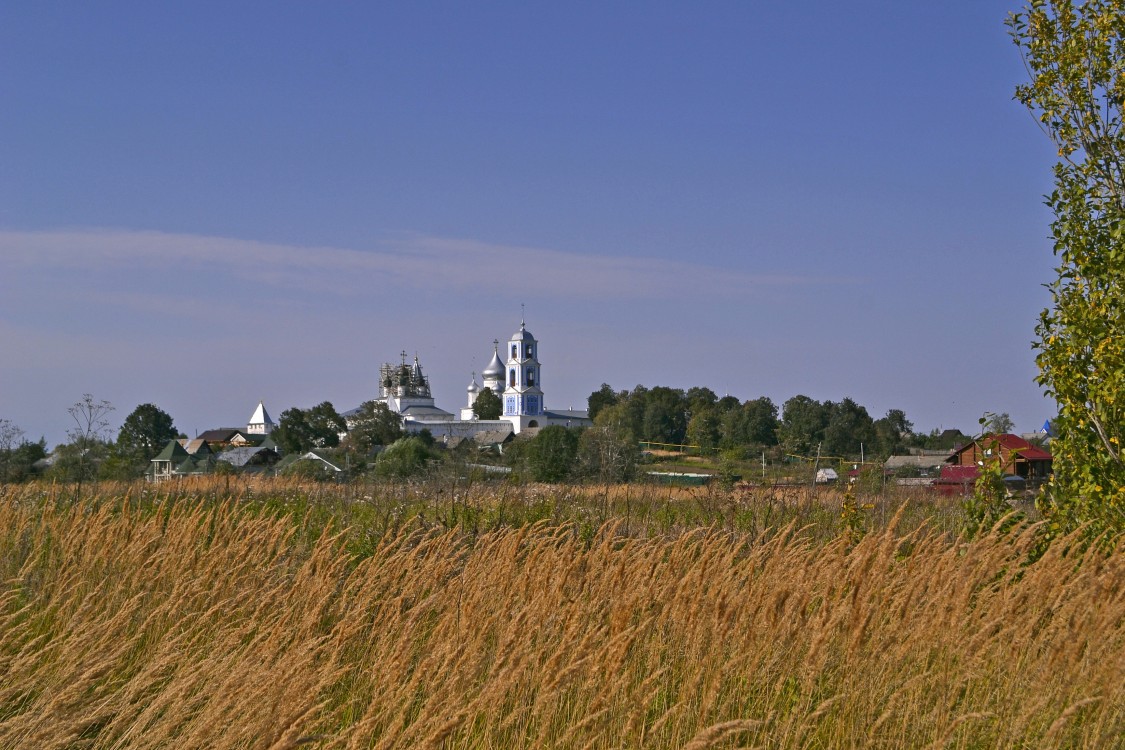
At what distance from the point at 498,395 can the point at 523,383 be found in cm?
576

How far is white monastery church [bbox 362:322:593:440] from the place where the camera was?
132m

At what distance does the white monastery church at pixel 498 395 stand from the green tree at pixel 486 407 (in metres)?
1.25

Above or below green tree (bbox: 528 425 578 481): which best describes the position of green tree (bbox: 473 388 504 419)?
above

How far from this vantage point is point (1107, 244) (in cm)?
702

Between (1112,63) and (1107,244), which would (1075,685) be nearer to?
(1107,244)

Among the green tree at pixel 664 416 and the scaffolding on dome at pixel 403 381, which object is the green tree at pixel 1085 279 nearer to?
the green tree at pixel 664 416

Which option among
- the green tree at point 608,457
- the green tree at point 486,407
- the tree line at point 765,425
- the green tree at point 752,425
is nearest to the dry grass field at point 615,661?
the green tree at point 608,457

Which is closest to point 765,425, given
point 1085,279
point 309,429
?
point 309,429

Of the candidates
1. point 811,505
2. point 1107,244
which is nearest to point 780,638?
point 1107,244

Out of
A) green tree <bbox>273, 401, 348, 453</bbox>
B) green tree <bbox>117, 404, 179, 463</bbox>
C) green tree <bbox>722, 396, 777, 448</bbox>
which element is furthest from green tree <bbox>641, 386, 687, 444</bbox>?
green tree <bbox>117, 404, 179, 463</bbox>

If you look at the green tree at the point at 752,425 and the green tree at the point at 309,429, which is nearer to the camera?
the green tree at the point at 752,425

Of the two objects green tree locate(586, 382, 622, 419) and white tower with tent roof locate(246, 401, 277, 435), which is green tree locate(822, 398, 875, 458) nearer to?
green tree locate(586, 382, 622, 419)

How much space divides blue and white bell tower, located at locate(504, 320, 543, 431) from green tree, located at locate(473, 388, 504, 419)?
2551mm

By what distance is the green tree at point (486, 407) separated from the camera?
146 m
